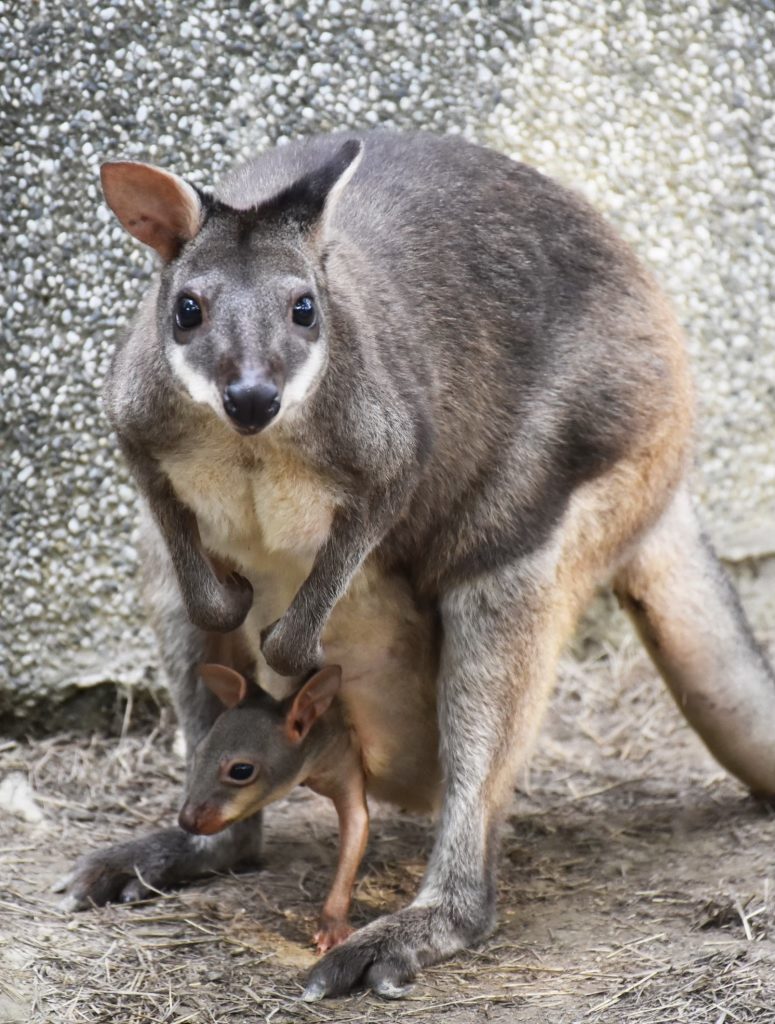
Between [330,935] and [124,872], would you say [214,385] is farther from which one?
[124,872]

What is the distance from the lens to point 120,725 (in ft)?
17.0

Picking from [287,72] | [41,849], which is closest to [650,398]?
[287,72]

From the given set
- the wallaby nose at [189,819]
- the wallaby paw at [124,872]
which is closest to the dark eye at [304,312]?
the wallaby nose at [189,819]

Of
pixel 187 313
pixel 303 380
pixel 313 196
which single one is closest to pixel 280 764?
pixel 303 380

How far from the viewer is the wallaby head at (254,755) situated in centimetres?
387

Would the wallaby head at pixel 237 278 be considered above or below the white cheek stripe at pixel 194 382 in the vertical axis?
above

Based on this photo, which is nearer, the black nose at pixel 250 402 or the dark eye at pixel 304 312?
the black nose at pixel 250 402

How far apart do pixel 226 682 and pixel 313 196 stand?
1336 millimetres

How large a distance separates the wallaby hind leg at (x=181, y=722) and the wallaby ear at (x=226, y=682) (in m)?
0.16

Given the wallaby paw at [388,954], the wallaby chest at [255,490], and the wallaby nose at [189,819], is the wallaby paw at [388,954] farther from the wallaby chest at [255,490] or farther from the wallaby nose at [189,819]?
the wallaby chest at [255,490]

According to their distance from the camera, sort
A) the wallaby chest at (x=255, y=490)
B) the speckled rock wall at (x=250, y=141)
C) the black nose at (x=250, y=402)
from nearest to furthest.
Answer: the black nose at (x=250, y=402)
the wallaby chest at (x=255, y=490)
the speckled rock wall at (x=250, y=141)

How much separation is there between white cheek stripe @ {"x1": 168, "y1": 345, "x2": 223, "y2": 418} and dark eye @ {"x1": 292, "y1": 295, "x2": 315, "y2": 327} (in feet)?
0.81

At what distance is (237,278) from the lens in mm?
3264

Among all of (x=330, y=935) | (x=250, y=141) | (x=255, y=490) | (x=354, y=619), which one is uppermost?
(x=250, y=141)
